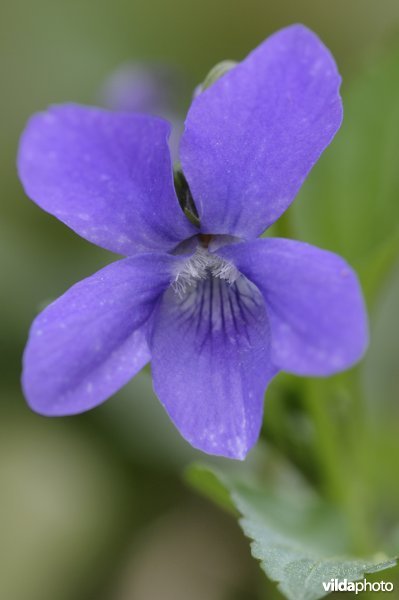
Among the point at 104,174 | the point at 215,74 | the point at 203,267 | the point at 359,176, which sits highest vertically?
the point at 359,176

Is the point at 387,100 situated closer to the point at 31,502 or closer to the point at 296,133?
the point at 296,133

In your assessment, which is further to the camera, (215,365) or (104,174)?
(215,365)

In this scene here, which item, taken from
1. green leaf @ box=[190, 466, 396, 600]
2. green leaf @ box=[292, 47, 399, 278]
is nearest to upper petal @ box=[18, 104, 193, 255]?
green leaf @ box=[190, 466, 396, 600]

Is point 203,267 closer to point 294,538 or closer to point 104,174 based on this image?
point 104,174

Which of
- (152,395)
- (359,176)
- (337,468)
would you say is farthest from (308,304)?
(152,395)

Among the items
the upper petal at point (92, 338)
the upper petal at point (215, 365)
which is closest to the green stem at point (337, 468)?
the upper petal at point (215, 365)

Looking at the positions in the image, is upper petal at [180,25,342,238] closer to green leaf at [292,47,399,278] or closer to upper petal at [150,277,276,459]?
upper petal at [150,277,276,459]

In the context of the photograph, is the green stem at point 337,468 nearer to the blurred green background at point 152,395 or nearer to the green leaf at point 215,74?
the blurred green background at point 152,395
